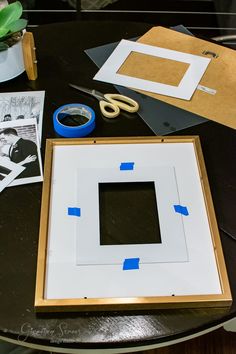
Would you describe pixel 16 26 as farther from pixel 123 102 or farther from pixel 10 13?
pixel 123 102

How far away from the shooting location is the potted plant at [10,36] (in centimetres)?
105

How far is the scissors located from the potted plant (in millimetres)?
187

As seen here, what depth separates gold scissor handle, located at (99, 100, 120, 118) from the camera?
103cm

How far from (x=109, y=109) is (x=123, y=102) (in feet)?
0.13

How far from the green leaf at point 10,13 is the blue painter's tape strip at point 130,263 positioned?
2.12 ft

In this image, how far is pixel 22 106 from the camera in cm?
106

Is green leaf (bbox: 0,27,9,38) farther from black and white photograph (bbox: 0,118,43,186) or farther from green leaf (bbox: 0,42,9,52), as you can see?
black and white photograph (bbox: 0,118,43,186)

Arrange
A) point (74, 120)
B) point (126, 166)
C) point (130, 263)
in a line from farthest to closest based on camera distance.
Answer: point (74, 120)
point (126, 166)
point (130, 263)

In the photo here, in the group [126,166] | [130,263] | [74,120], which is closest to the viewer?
[130,263]

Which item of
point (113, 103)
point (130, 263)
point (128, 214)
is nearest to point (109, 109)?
point (113, 103)

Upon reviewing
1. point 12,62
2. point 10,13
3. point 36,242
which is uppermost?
point 10,13

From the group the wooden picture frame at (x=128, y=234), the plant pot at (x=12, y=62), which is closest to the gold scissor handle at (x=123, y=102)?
the wooden picture frame at (x=128, y=234)

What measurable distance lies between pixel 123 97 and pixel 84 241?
423mm

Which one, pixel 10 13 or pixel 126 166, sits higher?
pixel 10 13
